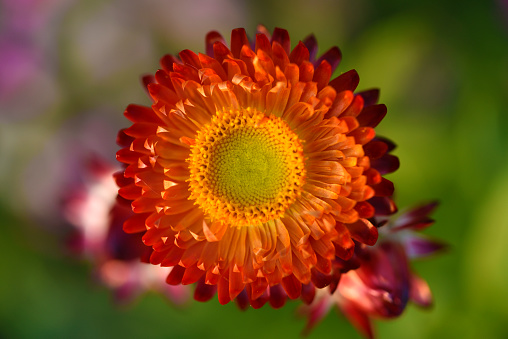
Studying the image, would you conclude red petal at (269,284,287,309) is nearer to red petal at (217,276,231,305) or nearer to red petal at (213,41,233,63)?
red petal at (217,276,231,305)

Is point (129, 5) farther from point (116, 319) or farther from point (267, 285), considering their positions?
point (267, 285)

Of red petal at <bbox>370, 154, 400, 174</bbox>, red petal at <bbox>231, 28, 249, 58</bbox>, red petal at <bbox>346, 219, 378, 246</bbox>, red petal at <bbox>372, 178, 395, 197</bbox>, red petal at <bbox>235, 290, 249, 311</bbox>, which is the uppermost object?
red petal at <bbox>231, 28, 249, 58</bbox>

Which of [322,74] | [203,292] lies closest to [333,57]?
[322,74]

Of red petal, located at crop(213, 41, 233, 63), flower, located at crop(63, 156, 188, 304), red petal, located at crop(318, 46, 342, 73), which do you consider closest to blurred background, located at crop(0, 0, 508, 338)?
flower, located at crop(63, 156, 188, 304)

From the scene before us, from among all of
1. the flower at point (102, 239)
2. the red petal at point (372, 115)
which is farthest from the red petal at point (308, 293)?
the flower at point (102, 239)

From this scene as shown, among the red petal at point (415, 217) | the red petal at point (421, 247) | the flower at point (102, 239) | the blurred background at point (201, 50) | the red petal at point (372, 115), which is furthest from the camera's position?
the blurred background at point (201, 50)

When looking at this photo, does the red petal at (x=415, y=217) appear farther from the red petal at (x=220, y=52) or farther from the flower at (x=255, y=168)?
the red petal at (x=220, y=52)

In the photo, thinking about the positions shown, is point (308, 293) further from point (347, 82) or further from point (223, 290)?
point (347, 82)
